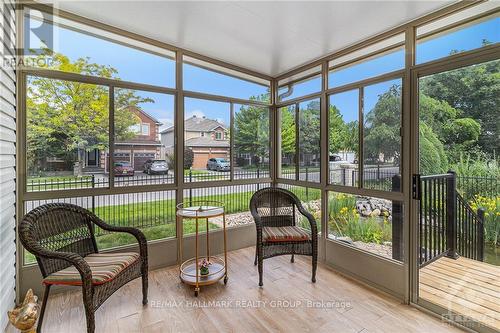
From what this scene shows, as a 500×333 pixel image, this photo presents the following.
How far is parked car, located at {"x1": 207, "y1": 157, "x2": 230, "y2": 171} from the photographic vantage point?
3379 mm

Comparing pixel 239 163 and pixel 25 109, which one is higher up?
pixel 25 109

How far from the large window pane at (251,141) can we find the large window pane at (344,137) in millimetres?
1141

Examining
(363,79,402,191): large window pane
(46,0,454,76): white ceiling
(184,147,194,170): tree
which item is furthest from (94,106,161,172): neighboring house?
(363,79,402,191): large window pane

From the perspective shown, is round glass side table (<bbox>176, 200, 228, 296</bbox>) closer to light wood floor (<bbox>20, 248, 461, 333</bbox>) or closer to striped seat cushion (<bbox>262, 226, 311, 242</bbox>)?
light wood floor (<bbox>20, 248, 461, 333</bbox>)

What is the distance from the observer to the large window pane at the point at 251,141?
3.63 meters

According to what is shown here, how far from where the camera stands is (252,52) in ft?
10.00

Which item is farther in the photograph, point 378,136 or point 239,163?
point 239,163

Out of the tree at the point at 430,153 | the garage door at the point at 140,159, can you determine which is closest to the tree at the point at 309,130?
the tree at the point at 430,153

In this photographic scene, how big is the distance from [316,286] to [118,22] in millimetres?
3438

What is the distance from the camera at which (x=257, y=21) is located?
2.36 m

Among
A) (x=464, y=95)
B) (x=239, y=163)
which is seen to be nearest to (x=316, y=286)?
(x=239, y=163)

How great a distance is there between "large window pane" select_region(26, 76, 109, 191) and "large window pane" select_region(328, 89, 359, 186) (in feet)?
8.72

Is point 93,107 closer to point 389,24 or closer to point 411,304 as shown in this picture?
point 389,24

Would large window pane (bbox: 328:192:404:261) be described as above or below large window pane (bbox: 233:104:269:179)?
below
